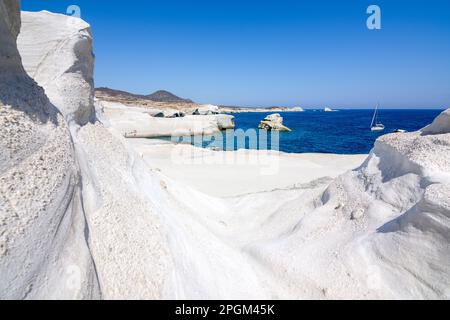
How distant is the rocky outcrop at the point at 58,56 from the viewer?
3.64m

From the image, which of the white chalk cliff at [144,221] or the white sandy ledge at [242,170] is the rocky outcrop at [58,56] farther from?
the white sandy ledge at [242,170]

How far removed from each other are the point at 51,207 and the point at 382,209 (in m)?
3.42

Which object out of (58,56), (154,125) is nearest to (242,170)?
(58,56)

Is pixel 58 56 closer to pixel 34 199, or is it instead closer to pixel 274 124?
pixel 34 199

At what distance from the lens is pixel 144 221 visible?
10.1 ft

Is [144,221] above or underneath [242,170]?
above

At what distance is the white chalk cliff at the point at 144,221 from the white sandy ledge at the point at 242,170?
11.3ft

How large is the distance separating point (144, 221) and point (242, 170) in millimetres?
7923

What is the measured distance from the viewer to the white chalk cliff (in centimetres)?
201

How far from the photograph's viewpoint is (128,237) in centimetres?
272

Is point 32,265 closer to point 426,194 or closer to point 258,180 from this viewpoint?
point 426,194

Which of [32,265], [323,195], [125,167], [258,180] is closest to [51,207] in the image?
[32,265]

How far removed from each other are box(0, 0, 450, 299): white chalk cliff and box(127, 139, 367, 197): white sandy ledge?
3.44 m

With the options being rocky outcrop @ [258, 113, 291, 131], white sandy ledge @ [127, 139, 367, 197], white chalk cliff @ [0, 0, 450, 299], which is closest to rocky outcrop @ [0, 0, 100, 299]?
white chalk cliff @ [0, 0, 450, 299]
